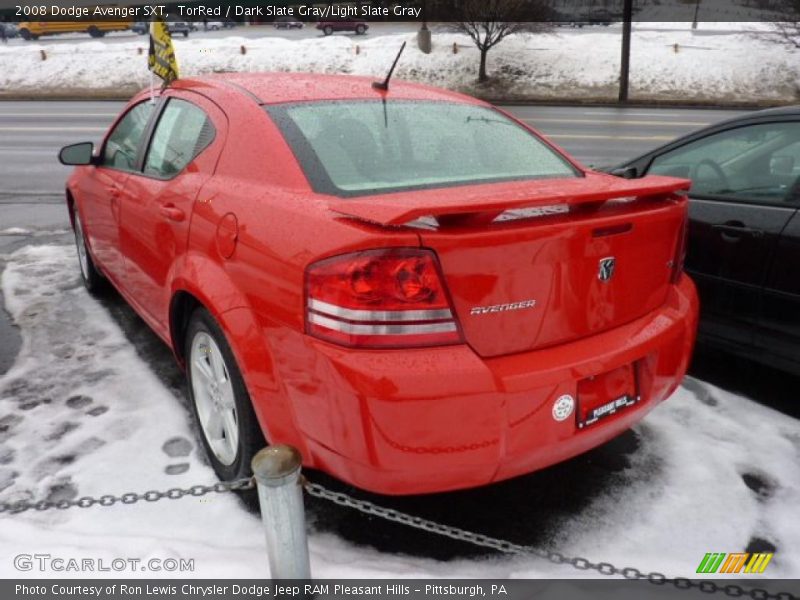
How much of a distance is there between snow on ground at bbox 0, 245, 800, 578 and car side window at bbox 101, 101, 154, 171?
116 cm

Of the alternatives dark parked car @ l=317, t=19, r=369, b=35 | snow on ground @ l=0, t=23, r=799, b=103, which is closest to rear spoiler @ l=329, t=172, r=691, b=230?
snow on ground @ l=0, t=23, r=799, b=103

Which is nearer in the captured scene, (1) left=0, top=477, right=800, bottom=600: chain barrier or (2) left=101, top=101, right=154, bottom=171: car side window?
(1) left=0, top=477, right=800, bottom=600: chain barrier

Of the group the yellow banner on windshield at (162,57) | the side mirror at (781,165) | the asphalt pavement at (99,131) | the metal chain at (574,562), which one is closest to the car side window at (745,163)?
the side mirror at (781,165)

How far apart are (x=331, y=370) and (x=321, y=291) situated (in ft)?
0.76

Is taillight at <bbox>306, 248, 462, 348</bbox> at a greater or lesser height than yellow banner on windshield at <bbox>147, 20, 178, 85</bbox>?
lesser

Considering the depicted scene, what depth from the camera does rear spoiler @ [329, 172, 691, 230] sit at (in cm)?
193

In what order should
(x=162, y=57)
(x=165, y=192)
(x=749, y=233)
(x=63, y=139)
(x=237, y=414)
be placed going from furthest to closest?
(x=63, y=139)
(x=162, y=57)
(x=749, y=233)
(x=165, y=192)
(x=237, y=414)

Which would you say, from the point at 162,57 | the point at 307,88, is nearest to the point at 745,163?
the point at 307,88

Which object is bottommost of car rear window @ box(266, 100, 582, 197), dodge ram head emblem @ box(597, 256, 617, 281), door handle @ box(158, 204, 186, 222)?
dodge ram head emblem @ box(597, 256, 617, 281)

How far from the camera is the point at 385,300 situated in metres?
1.94

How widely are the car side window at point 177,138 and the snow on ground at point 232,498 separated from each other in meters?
1.16

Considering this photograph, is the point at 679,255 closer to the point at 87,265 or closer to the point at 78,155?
the point at 78,155

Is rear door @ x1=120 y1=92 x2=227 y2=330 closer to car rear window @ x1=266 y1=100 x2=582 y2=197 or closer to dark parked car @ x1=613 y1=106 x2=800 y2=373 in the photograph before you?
car rear window @ x1=266 y1=100 x2=582 y2=197

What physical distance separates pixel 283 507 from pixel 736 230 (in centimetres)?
257
